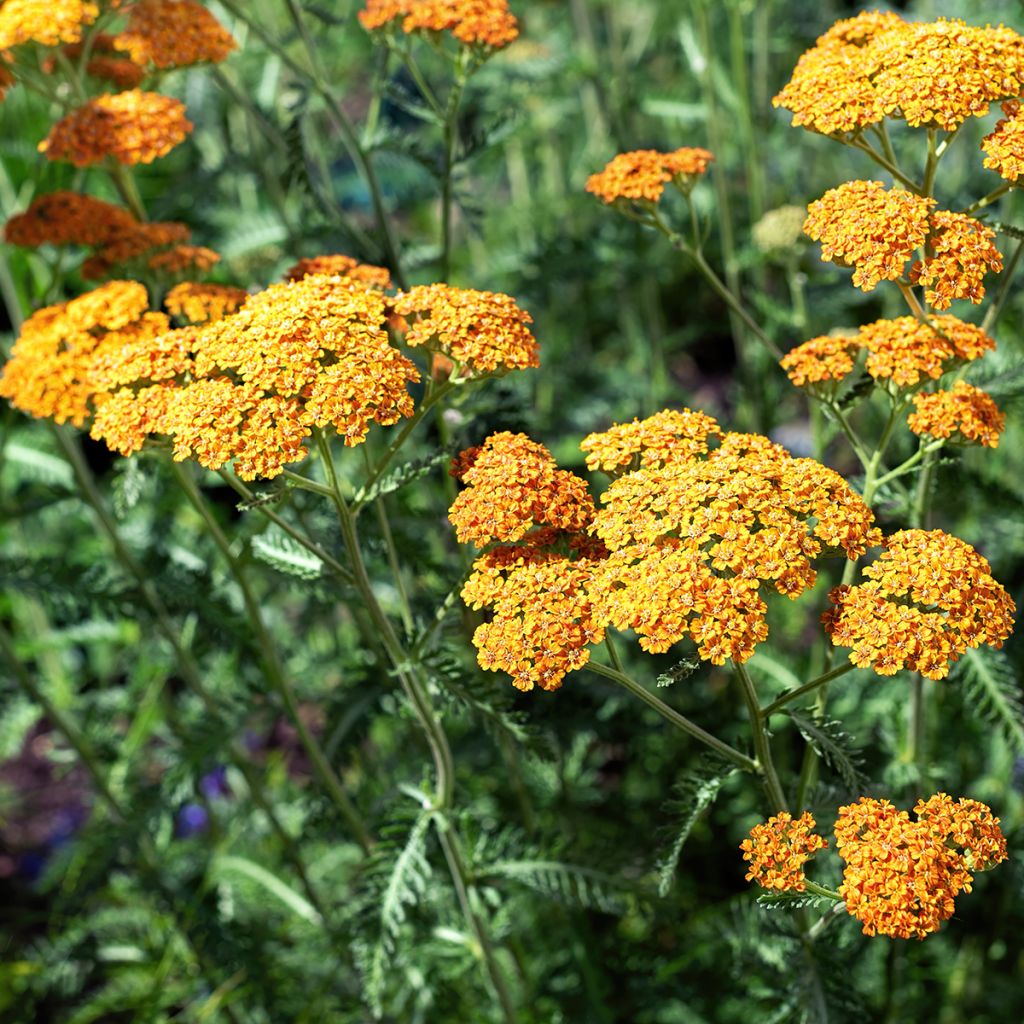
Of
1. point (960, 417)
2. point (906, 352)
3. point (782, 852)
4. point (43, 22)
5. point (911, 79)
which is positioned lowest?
point (782, 852)

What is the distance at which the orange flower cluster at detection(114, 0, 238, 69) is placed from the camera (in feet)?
9.33

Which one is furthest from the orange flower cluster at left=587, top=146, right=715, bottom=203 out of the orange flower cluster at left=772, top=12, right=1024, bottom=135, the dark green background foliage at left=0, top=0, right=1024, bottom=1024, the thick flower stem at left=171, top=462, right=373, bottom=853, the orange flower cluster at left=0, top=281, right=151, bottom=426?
the thick flower stem at left=171, top=462, right=373, bottom=853

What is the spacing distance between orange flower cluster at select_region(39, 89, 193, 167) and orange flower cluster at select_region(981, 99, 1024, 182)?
1.74 metres

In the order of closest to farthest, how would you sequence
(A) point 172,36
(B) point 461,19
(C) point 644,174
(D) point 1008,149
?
(D) point 1008,149 < (C) point 644,174 < (B) point 461,19 < (A) point 172,36

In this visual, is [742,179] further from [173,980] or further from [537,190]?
[173,980]

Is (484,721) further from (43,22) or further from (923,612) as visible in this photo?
(43,22)

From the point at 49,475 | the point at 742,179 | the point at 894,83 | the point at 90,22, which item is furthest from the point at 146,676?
the point at 742,179

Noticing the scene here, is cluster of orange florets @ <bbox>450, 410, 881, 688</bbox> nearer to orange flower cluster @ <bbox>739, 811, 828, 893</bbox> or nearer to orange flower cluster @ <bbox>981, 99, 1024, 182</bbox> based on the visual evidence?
orange flower cluster @ <bbox>739, 811, 828, 893</bbox>

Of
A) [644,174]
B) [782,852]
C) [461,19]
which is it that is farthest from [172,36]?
[782,852]

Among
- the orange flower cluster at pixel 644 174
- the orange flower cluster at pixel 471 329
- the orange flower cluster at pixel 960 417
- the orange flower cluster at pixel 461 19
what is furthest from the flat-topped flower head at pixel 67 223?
the orange flower cluster at pixel 960 417

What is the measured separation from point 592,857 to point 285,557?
3.26 feet

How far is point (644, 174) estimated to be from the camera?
2.55 metres

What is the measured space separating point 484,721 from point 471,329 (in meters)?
0.79

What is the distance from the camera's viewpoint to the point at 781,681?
3.12 metres
